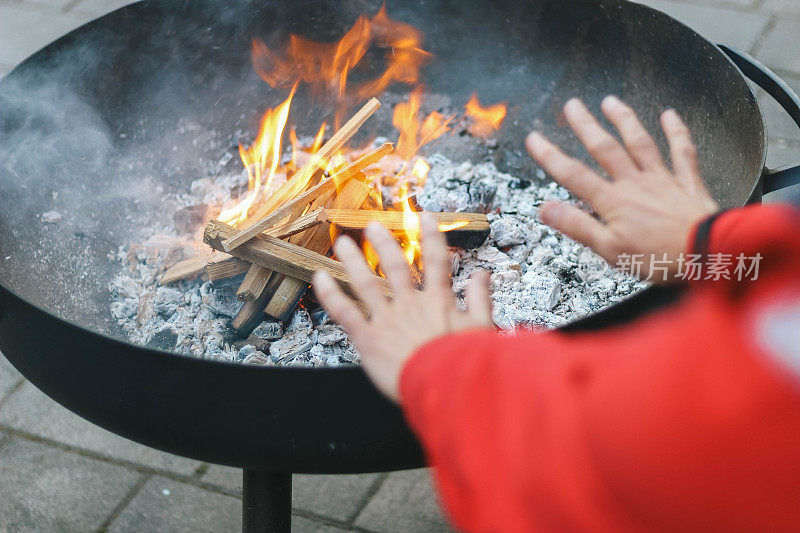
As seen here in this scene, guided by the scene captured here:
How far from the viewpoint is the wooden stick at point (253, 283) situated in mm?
1628

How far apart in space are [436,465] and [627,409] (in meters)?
0.18

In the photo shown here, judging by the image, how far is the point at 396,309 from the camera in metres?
0.72

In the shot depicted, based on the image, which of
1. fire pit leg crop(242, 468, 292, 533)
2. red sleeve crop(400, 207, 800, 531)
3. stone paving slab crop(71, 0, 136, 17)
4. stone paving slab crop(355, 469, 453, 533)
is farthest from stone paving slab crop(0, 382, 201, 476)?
stone paving slab crop(71, 0, 136, 17)

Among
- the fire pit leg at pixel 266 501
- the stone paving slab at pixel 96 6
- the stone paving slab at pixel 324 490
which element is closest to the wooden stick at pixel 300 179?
the fire pit leg at pixel 266 501

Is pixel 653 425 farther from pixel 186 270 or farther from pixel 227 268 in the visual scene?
pixel 186 270

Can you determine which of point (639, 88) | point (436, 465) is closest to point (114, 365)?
point (436, 465)

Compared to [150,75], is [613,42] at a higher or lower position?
higher

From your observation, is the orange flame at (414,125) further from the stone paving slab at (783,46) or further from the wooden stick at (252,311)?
the stone paving slab at (783,46)

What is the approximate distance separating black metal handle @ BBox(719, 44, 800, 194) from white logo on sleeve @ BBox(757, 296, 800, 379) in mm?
1095

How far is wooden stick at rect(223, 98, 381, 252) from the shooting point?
1.57 m

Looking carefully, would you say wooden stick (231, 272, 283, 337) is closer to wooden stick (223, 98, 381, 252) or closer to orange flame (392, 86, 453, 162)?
wooden stick (223, 98, 381, 252)

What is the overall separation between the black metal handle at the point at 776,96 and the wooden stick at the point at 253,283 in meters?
1.01

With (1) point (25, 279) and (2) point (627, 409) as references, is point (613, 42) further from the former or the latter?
(2) point (627, 409)

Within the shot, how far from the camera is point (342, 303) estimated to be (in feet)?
2.42
